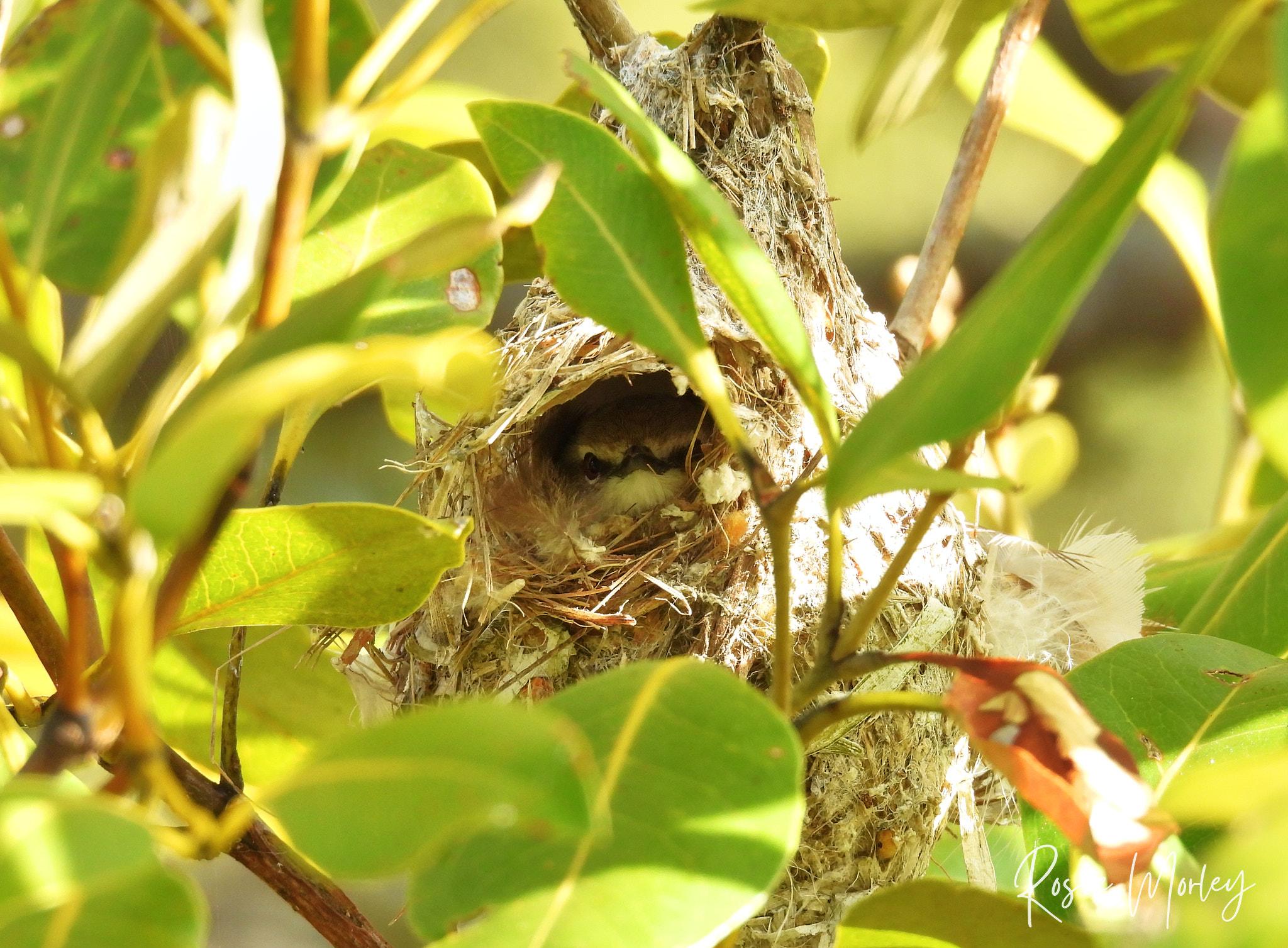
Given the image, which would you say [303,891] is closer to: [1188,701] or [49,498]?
[49,498]

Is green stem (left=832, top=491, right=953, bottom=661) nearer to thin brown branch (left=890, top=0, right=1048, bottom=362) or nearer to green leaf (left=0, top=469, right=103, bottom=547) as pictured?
green leaf (left=0, top=469, right=103, bottom=547)

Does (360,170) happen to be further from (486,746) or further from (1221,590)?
(1221,590)

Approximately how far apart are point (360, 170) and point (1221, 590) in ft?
3.70

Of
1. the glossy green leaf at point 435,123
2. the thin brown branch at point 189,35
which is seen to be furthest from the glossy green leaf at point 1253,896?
the glossy green leaf at point 435,123

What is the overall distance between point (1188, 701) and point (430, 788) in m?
0.79

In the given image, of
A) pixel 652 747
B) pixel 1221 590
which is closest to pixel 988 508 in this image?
pixel 1221 590

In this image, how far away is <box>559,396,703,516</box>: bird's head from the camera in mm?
2268

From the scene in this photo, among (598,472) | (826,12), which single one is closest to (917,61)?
(826,12)

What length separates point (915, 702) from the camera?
766 millimetres

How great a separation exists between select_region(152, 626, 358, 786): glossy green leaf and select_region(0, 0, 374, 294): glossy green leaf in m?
0.73

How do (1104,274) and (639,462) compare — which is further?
(1104,274)

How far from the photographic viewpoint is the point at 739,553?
159 centimetres

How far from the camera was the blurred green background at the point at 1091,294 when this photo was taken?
136 inches

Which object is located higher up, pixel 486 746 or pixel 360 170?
pixel 360 170
